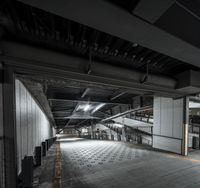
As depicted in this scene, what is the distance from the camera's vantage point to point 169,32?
163 cm

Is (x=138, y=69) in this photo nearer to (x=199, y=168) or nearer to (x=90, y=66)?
(x=90, y=66)

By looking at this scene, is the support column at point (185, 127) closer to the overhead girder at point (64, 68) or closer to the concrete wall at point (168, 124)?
the concrete wall at point (168, 124)

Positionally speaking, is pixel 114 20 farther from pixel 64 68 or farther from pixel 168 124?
pixel 168 124

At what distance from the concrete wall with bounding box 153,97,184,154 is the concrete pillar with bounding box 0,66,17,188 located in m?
5.60

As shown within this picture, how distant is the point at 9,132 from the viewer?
196 centimetres

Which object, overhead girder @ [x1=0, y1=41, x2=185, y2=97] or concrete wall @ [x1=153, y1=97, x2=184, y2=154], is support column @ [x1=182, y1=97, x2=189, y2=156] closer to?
concrete wall @ [x1=153, y1=97, x2=184, y2=154]

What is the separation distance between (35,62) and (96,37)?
1.24 metres

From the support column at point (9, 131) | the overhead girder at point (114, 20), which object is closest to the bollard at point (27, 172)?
the support column at point (9, 131)

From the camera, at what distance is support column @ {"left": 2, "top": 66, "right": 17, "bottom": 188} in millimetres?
1927

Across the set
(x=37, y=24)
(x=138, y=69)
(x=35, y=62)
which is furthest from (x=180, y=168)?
(x=37, y=24)

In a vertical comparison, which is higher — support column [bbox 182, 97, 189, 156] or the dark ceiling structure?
the dark ceiling structure

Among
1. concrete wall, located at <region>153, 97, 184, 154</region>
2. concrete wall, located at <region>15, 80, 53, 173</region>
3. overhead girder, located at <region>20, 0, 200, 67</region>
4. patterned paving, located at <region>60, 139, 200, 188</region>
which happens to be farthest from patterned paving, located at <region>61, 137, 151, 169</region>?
overhead girder, located at <region>20, 0, 200, 67</region>

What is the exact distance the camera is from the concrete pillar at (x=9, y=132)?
6.32 ft

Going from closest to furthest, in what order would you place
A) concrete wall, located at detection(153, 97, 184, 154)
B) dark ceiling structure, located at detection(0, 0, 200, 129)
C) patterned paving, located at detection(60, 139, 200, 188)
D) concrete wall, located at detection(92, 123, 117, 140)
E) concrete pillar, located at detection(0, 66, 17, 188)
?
dark ceiling structure, located at detection(0, 0, 200, 129), concrete pillar, located at detection(0, 66, 17, 188), patterned paving, located at detection(60, 139, 200, 188), concrete wall, located at detection(153, 97, 184, 154), concrete wall, located at detection(92, 123, 117, 140)
